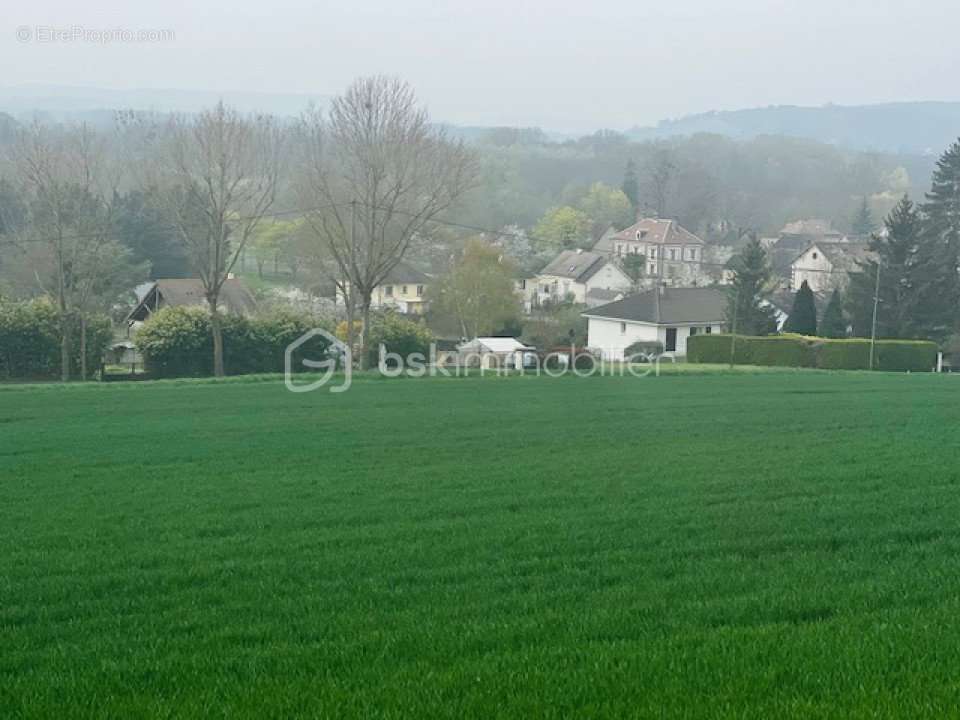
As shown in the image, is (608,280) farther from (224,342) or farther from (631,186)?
(224,342)

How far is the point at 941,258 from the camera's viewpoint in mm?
63656

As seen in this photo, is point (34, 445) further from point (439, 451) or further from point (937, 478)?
point (937, 478)

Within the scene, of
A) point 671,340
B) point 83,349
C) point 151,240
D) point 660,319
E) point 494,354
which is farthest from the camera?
point 151,240

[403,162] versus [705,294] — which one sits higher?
[403,162]

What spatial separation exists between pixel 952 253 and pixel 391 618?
6508 centimetres

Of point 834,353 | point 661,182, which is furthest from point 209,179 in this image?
point 661,182

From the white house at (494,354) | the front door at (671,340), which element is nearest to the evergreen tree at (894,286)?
the front door at (671,340)

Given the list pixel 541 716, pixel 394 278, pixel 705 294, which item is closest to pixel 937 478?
pixel 541 716

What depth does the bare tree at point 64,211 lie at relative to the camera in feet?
165

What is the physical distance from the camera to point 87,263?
51781 millimetres

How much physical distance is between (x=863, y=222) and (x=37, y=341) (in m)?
91.7

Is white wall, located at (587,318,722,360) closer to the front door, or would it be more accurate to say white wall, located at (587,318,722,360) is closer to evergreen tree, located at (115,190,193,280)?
the front door

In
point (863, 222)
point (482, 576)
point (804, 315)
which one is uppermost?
point (863, 222)

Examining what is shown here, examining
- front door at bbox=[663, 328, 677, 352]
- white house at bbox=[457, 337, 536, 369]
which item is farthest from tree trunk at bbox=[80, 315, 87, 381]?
front door at bbox=[663, 328, 677, 352]
